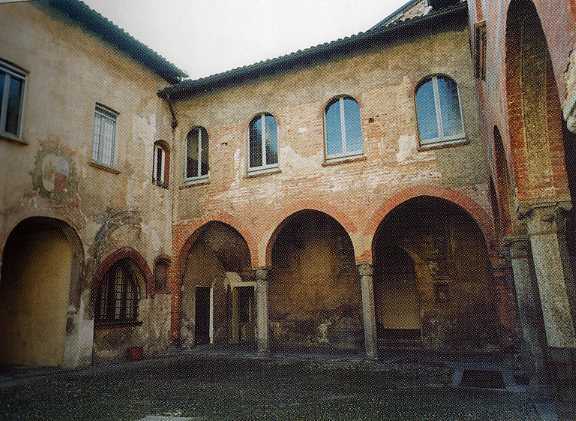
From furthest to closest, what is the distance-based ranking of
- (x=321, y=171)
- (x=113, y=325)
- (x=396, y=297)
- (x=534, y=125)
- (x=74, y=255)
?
(x=396, y=297) → (x=321, y=171) → (x=113, y=325) → (x=74, y=255) → (x=534, y=125)

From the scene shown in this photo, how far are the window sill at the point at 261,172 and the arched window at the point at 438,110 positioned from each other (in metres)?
3.83

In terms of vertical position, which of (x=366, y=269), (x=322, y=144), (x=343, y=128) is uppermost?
(x=343, y=128)

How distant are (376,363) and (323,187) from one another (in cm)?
440

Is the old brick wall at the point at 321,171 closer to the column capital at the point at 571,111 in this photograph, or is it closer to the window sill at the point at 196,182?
the window sill at the point at 196,182

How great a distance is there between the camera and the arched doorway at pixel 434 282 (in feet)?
37.7

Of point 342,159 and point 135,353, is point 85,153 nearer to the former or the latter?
point 135,353

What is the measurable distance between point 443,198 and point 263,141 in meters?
5.15

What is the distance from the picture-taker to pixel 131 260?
1109cm

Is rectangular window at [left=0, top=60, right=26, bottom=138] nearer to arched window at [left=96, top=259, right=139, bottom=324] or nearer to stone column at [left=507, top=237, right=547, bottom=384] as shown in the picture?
arched window at [left=96, top=259, right=139, bottom=324]

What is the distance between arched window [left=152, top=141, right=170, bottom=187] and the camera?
12.6 m

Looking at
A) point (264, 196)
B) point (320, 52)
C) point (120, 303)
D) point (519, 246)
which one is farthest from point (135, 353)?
point (320, 52)

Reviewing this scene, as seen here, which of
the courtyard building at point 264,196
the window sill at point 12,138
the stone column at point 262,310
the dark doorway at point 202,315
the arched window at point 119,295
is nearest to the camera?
the window sill at point 12,138

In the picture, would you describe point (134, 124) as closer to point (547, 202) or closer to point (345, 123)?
point (345, 123)

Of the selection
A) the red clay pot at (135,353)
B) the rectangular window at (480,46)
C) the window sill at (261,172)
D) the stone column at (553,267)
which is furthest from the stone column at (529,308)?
the red clay pot at (135,353)
